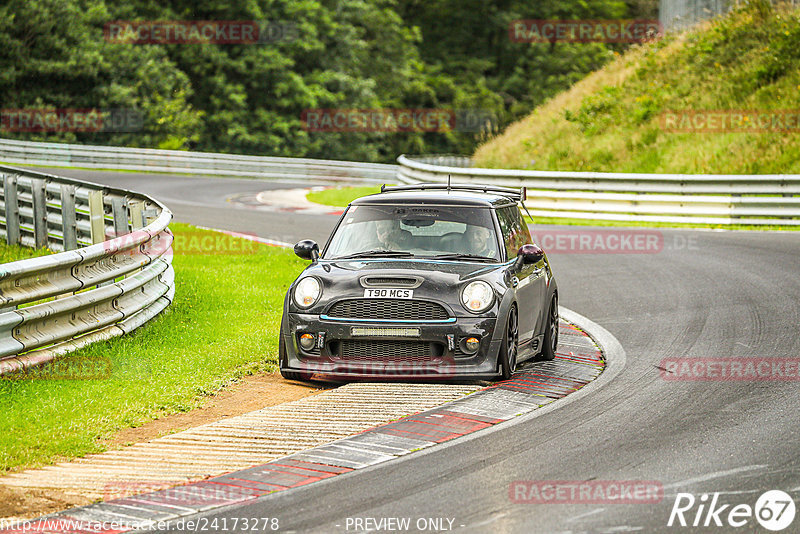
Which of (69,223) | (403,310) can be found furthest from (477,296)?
(69,223)

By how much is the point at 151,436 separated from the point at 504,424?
8.04ft

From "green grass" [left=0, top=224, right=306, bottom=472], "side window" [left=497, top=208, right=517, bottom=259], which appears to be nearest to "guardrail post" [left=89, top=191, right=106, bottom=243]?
"green grass" [left=0, top=224, right=306, bottom=472]

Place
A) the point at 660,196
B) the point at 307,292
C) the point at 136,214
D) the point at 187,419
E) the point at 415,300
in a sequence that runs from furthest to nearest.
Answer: the point at 660,196 → the point at 136,214 → the point at 307,292 → the point at 415,300 → the point at 187,419

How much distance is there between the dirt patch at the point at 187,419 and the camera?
5.97 metres

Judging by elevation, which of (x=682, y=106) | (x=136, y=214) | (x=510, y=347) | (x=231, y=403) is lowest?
(x=231, y=403)

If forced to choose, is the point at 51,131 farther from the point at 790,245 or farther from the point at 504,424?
the point at 504,424

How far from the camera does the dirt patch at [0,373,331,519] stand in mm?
5973

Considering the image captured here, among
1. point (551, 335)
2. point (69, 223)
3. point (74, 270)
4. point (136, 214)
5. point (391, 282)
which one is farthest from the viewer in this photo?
point (69, 223)

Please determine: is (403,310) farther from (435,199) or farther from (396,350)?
(435,199)

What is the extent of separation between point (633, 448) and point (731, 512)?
4.28ft

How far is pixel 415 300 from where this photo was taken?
8.91 m

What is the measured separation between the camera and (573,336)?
1155 centimetres

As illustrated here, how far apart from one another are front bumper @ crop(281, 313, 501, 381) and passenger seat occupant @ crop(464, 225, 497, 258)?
1.07 meters

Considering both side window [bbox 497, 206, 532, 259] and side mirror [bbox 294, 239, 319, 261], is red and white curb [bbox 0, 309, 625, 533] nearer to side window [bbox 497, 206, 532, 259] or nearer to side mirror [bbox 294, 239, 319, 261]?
side window [bbox 497, 206, 532, 259]
